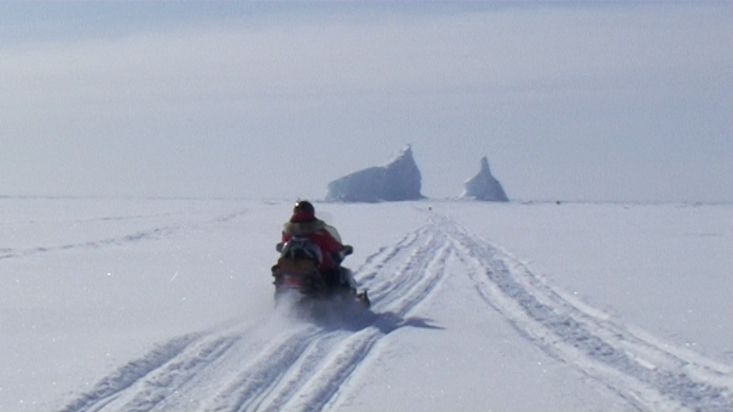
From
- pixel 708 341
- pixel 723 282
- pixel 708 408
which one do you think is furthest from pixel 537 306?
pixel 708 408

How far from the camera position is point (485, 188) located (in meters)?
94.5

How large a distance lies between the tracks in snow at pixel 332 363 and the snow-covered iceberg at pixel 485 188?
261 feet

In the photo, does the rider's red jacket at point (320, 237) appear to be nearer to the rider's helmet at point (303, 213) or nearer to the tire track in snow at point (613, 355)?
the rider's helmet at point (303, 213)

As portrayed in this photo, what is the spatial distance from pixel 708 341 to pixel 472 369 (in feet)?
9.26

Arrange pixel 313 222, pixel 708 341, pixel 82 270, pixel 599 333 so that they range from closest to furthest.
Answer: pixel 708 341, pixel 599 333, pixel 313 222, pixel 82 270

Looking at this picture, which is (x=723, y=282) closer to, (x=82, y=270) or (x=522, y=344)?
(x=522, y=344)

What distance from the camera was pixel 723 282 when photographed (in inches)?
680

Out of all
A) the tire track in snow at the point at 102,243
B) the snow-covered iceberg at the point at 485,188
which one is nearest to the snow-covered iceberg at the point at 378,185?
the snow-covered iceberg at the point at 485,188

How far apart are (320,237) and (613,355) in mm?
4709

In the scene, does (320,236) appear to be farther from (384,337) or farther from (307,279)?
(384,337)

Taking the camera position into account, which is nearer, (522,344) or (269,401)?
(269,401)

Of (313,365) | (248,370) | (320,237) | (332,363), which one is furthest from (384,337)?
(320,237)

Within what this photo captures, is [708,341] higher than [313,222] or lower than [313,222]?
lower

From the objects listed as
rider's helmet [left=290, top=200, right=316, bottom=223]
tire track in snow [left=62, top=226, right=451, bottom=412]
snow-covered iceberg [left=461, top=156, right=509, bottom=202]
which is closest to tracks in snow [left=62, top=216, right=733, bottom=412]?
tire track in snow [left=62, top=226, right=451, bottom=412]
